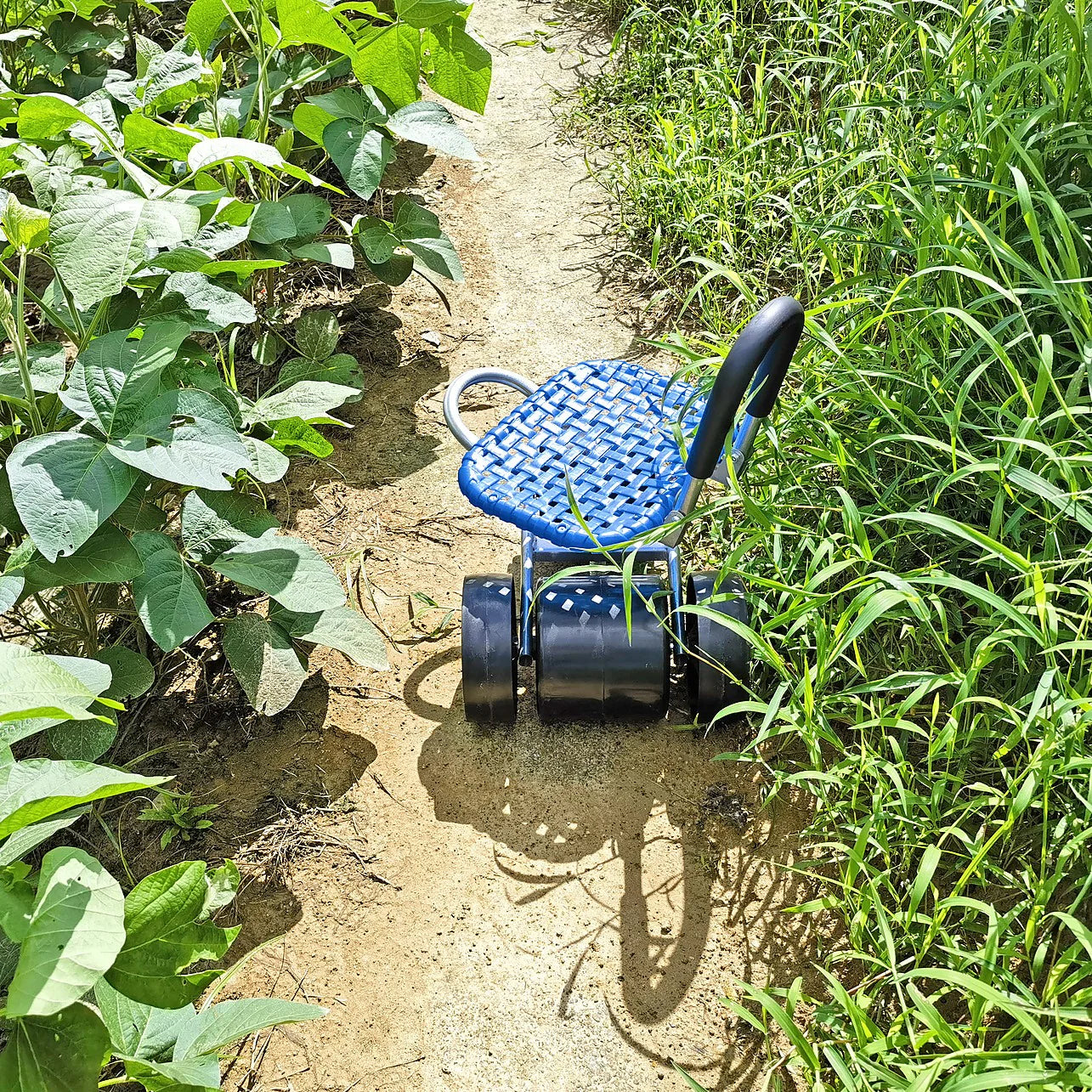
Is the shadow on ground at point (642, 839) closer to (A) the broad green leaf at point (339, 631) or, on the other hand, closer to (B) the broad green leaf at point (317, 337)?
(A) the broad green leaf at point (339, 631)

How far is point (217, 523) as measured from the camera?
1.98 m

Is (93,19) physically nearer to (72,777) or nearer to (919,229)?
(919,229)

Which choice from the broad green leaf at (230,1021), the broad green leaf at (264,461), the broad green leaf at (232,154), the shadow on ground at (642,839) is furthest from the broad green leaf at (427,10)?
the broad green leaf at (230,1021)

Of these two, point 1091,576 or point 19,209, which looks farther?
point 1091,576

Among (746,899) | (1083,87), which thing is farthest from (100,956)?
(1083,87)

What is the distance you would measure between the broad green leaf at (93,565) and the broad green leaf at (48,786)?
0.57 m

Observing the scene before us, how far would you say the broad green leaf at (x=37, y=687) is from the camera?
1158 millimetres

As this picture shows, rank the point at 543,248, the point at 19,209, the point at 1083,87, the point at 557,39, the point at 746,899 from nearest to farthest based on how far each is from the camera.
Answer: the point at 19,209 < the point at 746,899 < the point at 1083,87 < the point at 543,248 < the point at 557,39

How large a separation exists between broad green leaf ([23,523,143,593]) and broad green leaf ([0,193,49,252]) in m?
0.47

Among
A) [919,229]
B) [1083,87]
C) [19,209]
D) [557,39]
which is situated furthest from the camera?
[557,39]

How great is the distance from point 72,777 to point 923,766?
1.46 m

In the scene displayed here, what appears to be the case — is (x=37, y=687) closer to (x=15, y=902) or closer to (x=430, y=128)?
(x=15, y=902)

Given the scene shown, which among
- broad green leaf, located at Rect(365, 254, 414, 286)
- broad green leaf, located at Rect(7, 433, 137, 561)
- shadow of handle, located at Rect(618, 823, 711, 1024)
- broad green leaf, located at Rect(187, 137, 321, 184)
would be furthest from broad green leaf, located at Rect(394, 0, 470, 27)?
shadow of handle, located at Rect(618, 823, 711, 1024)

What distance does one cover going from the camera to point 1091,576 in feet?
6.45
